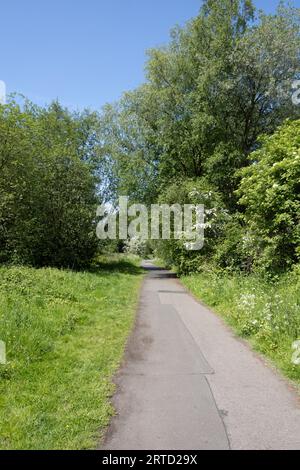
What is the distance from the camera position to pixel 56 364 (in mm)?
6887

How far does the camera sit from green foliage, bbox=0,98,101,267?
23359 millimetres

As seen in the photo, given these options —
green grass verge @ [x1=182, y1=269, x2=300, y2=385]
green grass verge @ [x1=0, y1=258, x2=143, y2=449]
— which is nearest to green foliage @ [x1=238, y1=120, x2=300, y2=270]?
green grass verge @ [x1=182, y1=269, x2=300, y2=385]

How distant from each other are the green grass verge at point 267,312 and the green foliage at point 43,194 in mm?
13466

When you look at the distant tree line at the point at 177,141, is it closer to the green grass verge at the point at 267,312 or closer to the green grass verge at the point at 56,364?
the green grass verge at the point at 267,312

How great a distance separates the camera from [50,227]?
2572cm

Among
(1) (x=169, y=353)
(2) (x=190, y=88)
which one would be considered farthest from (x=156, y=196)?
(1) (x=169, y=353)

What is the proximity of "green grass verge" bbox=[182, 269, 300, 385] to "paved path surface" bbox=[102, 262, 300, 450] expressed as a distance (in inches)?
15.2

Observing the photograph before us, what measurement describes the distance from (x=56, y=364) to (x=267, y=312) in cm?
513

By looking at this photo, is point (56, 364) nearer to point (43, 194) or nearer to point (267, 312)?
→ point (267, 312)

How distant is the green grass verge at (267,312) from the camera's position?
753 centimetres

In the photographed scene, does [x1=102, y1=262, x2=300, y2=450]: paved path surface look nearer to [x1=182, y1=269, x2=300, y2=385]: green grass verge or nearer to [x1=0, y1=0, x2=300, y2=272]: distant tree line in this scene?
[x1=182, y1=269, x2=300, y2=385]: green grass verge

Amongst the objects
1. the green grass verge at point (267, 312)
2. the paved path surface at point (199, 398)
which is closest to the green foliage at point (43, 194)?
the green grass verge at point (267, 312)

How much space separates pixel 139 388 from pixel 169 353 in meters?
1.98
